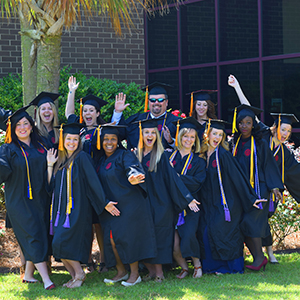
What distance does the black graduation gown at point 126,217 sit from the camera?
210 inches

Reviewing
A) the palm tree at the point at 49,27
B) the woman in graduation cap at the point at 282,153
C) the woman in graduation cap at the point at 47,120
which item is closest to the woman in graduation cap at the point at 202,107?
the woman in graduation cap at the point at 282,153

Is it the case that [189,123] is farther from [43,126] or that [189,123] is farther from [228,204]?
[43,126]

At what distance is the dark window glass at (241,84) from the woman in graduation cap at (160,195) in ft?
16.4

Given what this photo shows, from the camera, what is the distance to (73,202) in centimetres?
531

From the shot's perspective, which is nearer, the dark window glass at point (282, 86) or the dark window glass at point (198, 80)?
the dark window glass at point (282, 86)

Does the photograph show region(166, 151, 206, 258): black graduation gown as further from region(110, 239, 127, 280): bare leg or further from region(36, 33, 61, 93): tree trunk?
region(36, 33, 61, 93): tree trunk

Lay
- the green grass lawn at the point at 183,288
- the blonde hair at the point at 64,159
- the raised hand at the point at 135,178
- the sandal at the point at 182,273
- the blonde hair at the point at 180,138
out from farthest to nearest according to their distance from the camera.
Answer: the blonde hair at the point at 180,138, the sandal at the point at 182,273, the blonde hair at the point at 64,159, the raised hand at the point at 135,178, the green grass lawn at the point at 183,288

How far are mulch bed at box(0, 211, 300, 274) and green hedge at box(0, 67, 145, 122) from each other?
2033 mm

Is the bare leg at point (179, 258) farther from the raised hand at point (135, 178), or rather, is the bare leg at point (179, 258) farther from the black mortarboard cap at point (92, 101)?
the black mortarboard cap at point (92, 101)

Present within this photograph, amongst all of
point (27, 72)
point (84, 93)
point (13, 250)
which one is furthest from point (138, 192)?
point (84, 93)

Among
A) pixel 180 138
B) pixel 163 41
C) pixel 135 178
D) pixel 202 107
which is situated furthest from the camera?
pixel 163 41

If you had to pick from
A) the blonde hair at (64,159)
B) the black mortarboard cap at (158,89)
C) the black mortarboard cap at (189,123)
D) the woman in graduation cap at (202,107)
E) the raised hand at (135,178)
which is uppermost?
the black mortarboard cap at (158,89)

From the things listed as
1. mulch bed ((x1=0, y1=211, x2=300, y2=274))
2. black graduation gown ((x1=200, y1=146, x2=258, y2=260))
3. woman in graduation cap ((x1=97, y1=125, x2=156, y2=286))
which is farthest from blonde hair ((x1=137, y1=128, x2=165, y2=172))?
mulch bed ((x1=0, y1=211, x2=300, y2=274))

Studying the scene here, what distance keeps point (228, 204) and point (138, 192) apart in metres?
1.12
